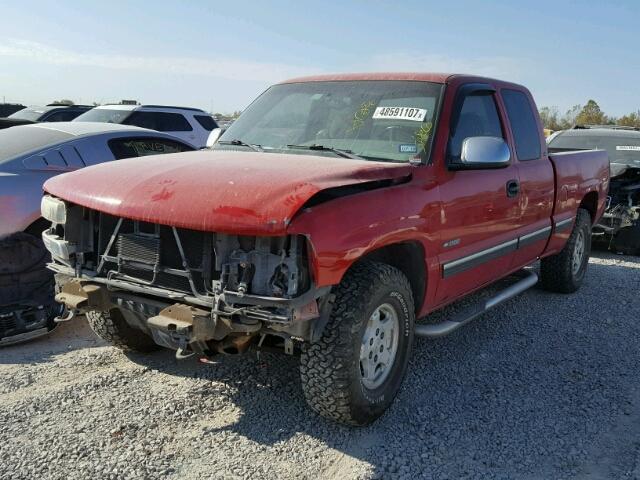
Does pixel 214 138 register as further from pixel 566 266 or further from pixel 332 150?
pixel 566 266

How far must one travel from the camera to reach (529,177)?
5227 mm

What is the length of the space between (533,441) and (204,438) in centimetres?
185

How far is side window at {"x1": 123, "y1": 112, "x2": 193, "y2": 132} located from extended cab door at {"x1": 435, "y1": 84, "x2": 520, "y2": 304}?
30.7 ft

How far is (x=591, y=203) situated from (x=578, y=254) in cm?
63

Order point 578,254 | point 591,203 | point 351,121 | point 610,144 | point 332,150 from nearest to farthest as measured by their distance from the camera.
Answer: point 332,150 → point 351,121 → point 578,254 → point 591,203 → point 610,144

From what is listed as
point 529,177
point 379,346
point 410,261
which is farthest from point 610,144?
point 379,346

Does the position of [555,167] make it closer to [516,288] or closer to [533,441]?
[516,288]

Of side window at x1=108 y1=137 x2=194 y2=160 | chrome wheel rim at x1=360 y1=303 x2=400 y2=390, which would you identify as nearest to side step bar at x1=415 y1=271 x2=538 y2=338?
chrome wheel rim at x1=360 y1=303 x2=400 y2=390

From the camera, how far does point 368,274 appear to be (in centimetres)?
345

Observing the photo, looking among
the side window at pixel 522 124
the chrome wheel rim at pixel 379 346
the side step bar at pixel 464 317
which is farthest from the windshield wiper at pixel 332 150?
the side window at pixel 522 124

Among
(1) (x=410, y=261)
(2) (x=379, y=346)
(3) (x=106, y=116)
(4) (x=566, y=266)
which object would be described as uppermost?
(3) (x=106, y=116)

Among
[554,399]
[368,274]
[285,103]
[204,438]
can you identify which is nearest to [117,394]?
[204,438]

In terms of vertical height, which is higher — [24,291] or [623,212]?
[623,212]

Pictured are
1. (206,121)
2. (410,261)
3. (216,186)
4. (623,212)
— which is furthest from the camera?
(206,121)
